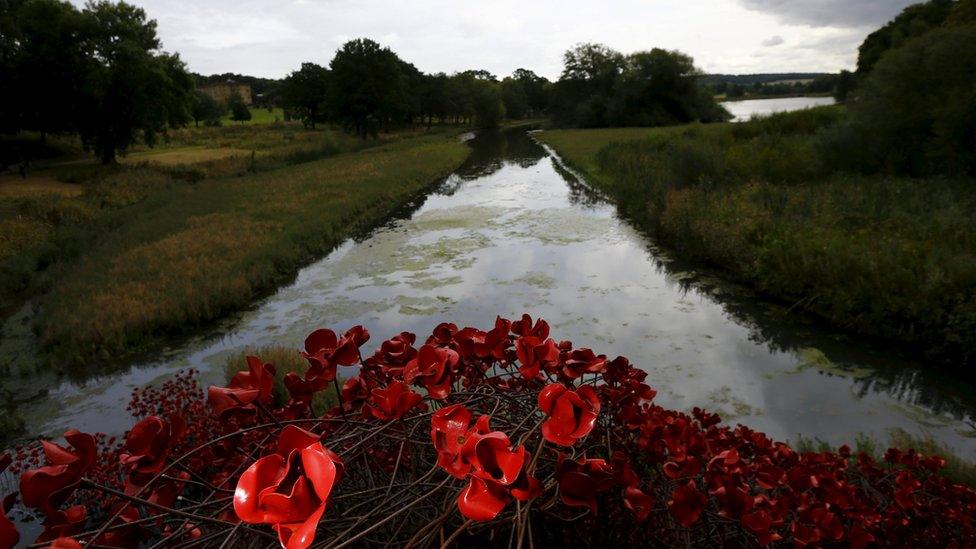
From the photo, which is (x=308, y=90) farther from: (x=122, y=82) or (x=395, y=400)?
(x=395, y=400)

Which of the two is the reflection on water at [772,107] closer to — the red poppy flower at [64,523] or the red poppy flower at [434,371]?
the red poppy flower at [434,371]

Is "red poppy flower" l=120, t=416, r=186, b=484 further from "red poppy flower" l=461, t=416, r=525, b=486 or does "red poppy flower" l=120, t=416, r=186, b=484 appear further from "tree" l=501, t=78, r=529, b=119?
"tree" l=501, t=78, r=529, b=119

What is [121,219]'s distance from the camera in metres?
16.3

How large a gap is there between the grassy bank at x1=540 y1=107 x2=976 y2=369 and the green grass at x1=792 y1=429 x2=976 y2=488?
2.13 meters

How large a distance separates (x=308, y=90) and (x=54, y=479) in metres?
67.1

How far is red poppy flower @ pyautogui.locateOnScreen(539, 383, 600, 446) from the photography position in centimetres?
115

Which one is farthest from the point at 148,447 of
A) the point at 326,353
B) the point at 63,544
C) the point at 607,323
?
the point at 607,323

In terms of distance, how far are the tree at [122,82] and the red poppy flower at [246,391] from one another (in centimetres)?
2908

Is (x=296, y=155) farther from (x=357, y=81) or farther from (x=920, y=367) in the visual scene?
(x=920, y=367)

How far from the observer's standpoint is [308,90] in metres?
61.0

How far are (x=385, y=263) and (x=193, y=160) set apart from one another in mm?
26252

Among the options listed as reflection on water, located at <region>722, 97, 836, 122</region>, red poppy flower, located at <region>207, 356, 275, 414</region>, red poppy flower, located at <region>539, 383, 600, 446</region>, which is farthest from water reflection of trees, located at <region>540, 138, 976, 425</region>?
reflection on water, located at <region>722, 97, 836, 122</region>

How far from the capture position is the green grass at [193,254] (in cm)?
805

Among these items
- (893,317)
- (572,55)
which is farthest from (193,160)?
(572,55)
